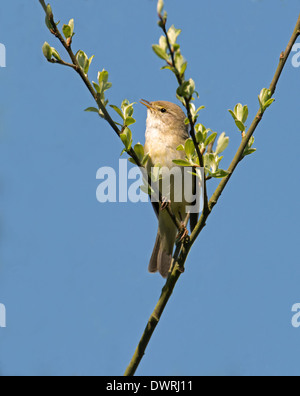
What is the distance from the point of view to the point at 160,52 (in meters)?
2.08

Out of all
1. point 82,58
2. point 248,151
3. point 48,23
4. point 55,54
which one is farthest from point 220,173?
point 48,23

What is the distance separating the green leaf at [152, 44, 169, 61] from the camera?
6.75ft

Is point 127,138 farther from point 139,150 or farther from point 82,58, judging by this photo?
point 82,58

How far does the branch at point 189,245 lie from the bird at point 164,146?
2.00 metres

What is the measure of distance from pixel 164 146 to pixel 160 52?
3.00 meters

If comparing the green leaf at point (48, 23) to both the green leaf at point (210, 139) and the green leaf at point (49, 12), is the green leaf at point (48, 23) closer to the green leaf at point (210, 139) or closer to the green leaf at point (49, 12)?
the green leaf at point (49, 12)

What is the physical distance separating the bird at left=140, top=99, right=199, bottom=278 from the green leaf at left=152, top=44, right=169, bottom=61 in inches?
110

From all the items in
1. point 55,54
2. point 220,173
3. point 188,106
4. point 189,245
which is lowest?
point 189,245

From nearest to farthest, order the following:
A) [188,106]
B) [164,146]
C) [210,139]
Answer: [188,106], [210,139], [164,146]

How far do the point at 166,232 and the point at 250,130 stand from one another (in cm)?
300

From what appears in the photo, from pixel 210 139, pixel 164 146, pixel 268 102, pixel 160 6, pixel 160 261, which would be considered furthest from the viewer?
pixel 160 261

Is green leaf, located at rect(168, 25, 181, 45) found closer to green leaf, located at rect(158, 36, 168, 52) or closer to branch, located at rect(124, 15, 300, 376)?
green leaf, located at rect(158, 36, 168, 52)

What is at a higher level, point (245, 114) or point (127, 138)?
point (245, 114)
